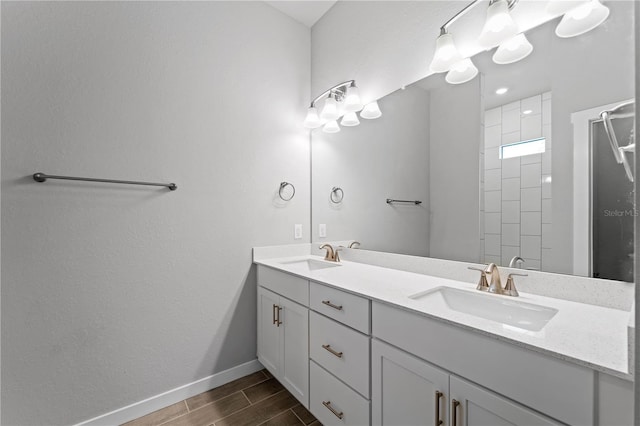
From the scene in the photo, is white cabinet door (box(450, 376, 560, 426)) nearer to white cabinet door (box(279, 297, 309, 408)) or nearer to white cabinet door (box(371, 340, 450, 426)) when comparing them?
white cabinet door (box(371, 340, 450, 426))

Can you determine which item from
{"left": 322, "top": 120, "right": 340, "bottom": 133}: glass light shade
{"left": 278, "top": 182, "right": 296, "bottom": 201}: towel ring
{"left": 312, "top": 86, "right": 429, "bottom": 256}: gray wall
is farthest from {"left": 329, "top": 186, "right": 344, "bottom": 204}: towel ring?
{"left": 322, "top": 120, "right": 340, "bottom": 133}: glass light shade

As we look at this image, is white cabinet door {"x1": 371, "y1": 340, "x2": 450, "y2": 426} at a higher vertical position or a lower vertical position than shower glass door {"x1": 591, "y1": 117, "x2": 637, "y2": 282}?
lower

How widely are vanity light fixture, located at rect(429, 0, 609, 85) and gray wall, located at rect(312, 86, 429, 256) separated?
0.68 feet

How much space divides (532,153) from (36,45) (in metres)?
2.25

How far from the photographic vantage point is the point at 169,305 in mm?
1622

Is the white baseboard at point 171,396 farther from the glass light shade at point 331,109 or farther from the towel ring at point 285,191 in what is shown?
the glass light shade at point 331,109

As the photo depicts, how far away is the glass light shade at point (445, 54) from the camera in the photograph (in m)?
1.27

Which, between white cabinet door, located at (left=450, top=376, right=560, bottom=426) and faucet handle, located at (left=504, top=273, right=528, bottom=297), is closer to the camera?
white cabinet door, located at (left=450, top=376, right=560, bottom=426)

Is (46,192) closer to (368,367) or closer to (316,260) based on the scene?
(316,260)

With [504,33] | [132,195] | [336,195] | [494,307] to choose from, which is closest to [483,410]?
[494,307]

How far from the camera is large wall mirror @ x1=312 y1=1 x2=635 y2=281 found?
2.94ft

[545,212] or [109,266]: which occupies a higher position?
[545,212]

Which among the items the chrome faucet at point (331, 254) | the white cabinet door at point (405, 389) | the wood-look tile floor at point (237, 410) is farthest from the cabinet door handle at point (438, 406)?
Answer: the chrome faucet at point (331, 254)

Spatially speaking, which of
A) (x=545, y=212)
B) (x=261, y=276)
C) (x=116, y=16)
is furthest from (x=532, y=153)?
(x=116, y=16)
